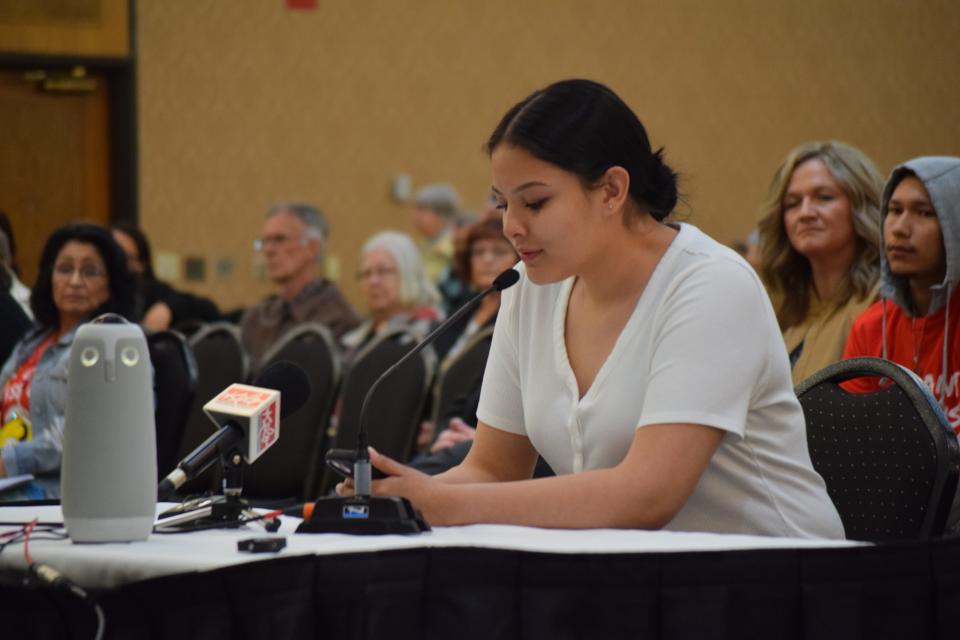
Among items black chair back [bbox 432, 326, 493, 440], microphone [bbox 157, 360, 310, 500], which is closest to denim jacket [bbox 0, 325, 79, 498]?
black chair back [bbox 432, 326, 493, 440]

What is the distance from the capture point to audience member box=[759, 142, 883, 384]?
3.13 metres

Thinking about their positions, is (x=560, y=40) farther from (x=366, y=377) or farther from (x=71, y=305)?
(x=71, y=305)

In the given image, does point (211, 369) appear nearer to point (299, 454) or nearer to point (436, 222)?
point (299, 454)

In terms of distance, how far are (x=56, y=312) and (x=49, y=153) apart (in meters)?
3.95

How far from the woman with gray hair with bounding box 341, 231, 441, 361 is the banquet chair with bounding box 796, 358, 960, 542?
324 cm

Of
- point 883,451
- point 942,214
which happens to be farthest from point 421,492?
point 942,214

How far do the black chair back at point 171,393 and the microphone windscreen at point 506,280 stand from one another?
1.50 meters

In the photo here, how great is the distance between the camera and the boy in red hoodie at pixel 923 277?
255 cm

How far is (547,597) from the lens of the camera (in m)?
1.31

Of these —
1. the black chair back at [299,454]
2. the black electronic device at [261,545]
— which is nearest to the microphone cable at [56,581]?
the black electronic device at [261,545]

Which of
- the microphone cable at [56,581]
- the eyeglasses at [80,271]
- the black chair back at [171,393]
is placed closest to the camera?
the microphone cable at [56,581]

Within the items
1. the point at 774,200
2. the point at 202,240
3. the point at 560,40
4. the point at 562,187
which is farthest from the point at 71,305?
the point at 560,40

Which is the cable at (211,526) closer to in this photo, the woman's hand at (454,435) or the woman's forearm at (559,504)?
the woman's forearm at (559,504)

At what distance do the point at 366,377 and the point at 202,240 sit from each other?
147 inches
